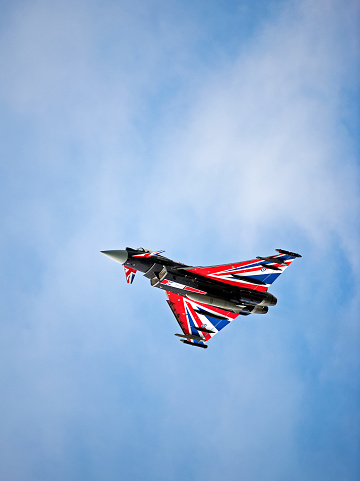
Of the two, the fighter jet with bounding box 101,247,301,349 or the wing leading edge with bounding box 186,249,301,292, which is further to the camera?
the wing leading edge with bounding box 186,249,301,292

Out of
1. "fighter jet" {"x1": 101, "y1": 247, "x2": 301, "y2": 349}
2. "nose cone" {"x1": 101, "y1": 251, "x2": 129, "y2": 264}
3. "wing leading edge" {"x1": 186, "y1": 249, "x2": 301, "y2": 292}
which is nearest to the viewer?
"nose cone" {"x1": 101, "y1": 251, "x2": 129, "y2": 264}

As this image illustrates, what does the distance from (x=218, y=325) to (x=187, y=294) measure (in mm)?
7843

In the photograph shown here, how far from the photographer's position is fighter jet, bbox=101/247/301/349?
43094 millimetres

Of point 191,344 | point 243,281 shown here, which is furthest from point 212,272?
point 191,344

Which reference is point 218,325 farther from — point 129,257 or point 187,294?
point 129,257

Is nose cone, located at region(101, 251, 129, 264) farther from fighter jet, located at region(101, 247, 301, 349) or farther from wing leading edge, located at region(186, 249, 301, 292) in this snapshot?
wing leading edge, located at region(186, 249, 301, 292)

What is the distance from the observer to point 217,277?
151ft

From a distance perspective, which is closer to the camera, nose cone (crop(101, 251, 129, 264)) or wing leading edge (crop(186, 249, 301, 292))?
nose cone (crop(101, 251, 129, 264))

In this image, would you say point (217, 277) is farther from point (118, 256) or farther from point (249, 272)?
point (118, 256)

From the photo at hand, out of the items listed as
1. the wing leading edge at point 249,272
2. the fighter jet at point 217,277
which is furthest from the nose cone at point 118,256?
the wing leading edge at point 249,272

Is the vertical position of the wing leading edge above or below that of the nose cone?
above

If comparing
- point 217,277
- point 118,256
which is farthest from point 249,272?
point 118,256

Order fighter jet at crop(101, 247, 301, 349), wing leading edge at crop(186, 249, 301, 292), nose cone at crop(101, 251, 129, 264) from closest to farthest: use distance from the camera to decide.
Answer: nose cone at crop(101, 251, 129, 264), fighter jet at crop(101, 247, 301, 349), wing leading edge at crop(186, 249, 301, 292)

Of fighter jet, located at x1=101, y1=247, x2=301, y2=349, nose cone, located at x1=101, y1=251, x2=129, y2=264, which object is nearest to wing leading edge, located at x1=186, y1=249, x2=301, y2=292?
fighter jet, located at x1=101, y1=247, x2=301, y2=349
